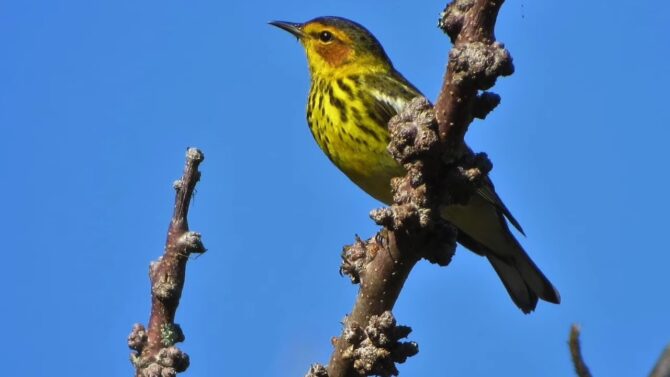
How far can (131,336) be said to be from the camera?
2.51 m

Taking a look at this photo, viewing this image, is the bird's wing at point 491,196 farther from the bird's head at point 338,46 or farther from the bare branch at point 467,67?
the bare branch at point 467,67

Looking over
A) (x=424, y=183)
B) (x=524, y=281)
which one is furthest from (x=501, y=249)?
(x=424, y=183)

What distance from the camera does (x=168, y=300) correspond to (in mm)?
2471

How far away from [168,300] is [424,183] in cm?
77

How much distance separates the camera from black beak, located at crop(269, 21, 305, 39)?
300 inches

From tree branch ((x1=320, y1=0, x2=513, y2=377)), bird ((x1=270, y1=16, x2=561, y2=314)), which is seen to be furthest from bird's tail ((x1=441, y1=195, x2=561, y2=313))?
tree branch ((x1=320, y1=0, x2=513, y2=377))

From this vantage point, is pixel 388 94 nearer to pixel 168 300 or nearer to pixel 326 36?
pixel 326 36

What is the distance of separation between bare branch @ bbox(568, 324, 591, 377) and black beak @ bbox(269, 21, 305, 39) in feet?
18.1

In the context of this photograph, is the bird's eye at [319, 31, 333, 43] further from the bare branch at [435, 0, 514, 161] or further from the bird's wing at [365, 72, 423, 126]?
the bare branch at [435, 0, 514, 161]

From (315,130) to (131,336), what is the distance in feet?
→ 13.2

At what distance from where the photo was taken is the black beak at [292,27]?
7.62 m

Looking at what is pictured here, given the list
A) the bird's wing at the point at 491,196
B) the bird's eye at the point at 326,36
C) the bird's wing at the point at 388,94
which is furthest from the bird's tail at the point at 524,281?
the bird's eye at the point at 326,36

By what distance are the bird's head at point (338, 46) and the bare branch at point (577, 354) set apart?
473 cm

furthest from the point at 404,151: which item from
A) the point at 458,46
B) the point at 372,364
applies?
the point at 372,364
